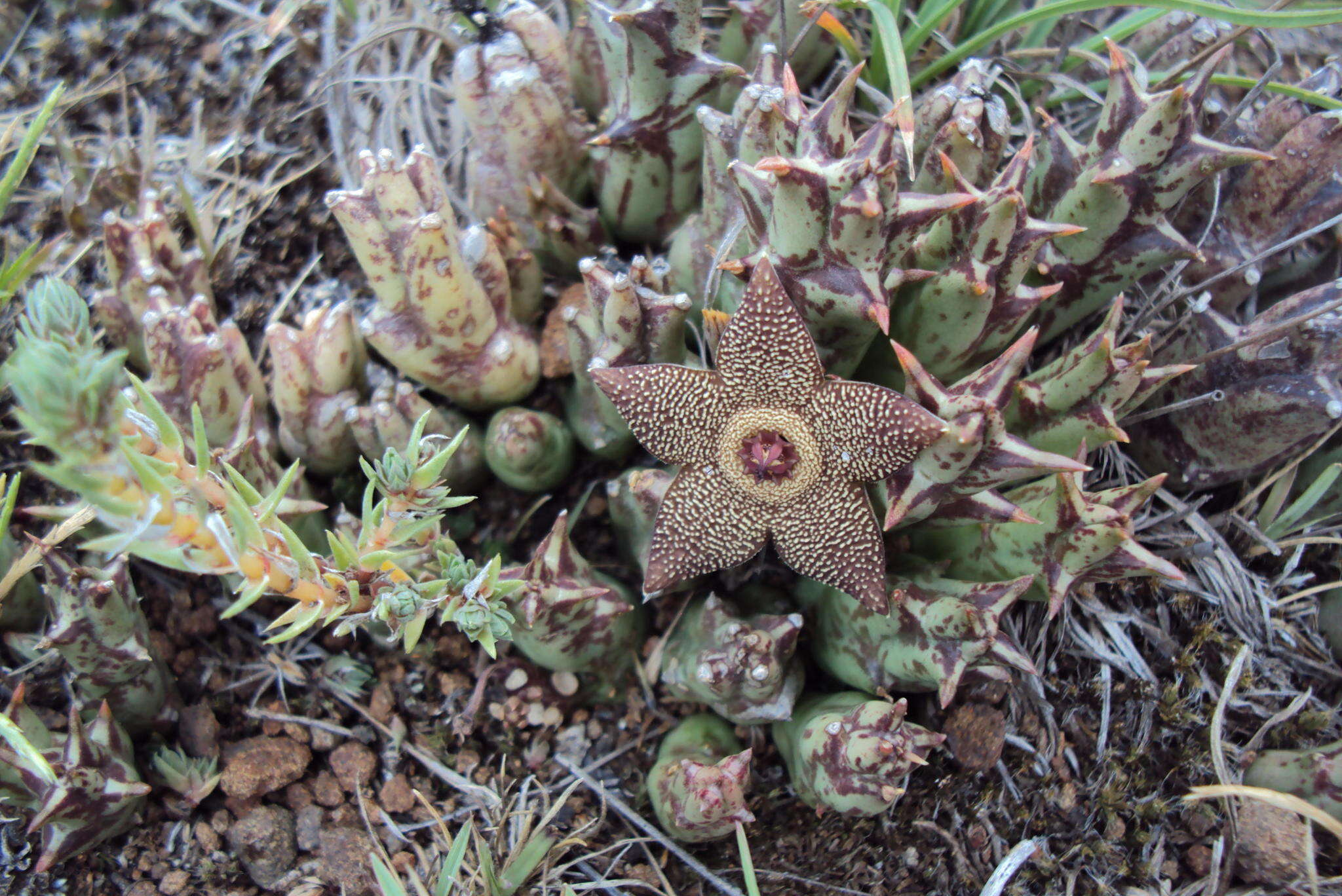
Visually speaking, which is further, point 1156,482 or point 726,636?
point 726,636

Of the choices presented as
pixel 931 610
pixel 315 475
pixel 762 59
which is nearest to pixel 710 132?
pixel 762 59

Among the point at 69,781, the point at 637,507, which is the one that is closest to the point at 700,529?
the point at 637,507

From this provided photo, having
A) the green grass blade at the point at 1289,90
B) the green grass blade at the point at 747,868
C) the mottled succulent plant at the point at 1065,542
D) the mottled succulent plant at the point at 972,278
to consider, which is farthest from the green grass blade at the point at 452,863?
the green grass blade at the point at 1289,90

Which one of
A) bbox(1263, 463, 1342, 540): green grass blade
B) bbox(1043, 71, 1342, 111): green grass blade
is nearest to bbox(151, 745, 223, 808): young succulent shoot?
bbox(1263, 463, 1342, 540): green grass blade

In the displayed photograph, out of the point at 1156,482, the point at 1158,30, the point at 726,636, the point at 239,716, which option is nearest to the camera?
the point at 1156,482

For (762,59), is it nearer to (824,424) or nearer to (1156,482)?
(824,424)

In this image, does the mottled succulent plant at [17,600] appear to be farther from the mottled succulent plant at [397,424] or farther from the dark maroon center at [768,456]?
the dark maroon center at [768,456]

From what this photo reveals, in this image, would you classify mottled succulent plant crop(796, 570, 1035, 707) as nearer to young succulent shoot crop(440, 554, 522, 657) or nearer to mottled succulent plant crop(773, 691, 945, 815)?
mottled succulent plant crop(773, 691, 945, 815)
